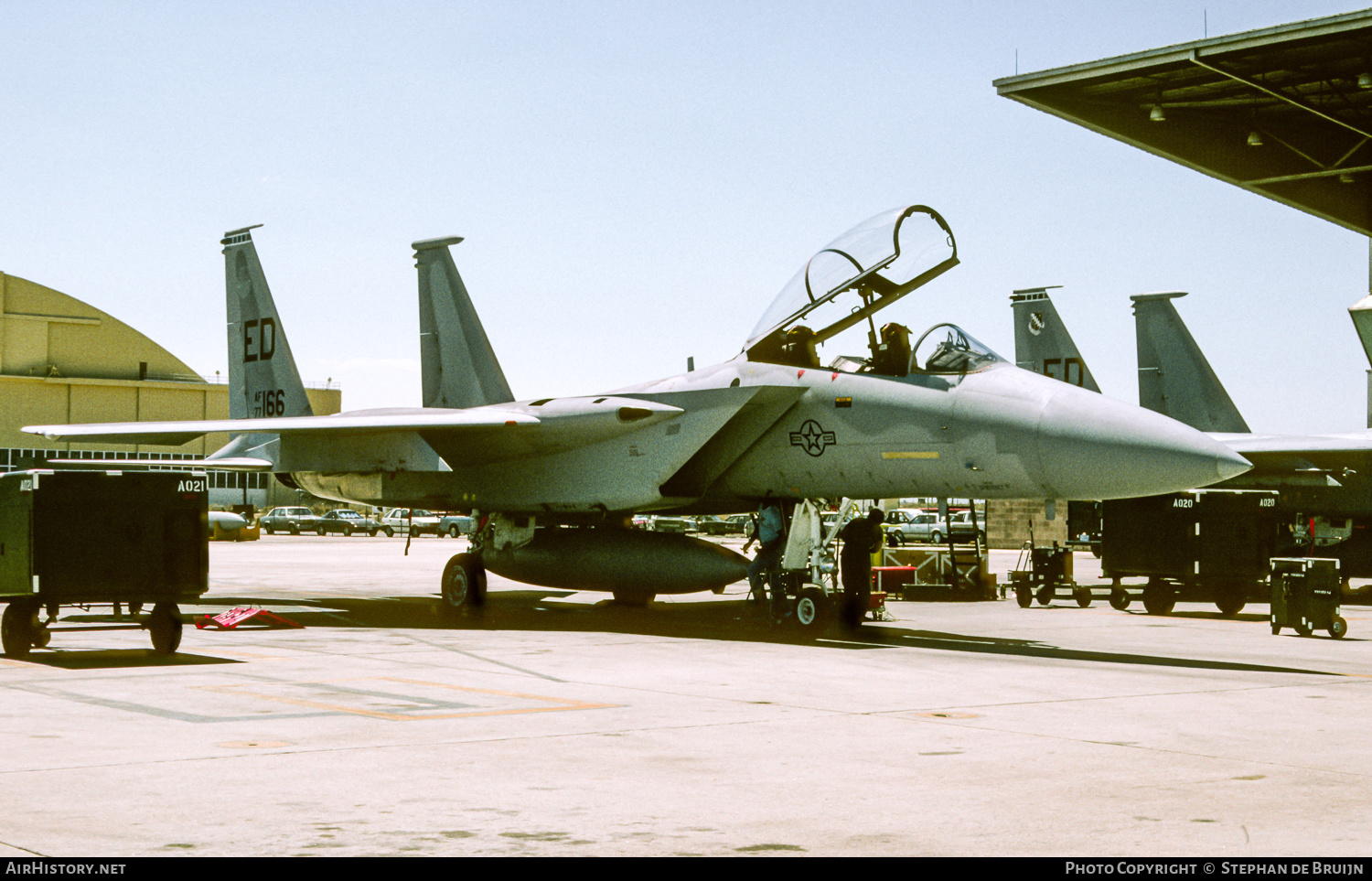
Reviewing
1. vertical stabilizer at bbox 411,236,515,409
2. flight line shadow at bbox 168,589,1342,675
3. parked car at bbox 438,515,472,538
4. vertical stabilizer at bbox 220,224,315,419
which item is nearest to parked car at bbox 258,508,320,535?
parked car at bbox 438,515,472,538

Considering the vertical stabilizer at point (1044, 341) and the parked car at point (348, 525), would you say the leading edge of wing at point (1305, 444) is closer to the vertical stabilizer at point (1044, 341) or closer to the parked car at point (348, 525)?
the vertical stabilizer at point (1044, 341)

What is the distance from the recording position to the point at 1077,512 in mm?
22000

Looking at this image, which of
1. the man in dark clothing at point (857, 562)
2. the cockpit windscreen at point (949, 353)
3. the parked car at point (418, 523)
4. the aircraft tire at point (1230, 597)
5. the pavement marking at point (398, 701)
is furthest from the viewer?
the parked car at point (418, 523)

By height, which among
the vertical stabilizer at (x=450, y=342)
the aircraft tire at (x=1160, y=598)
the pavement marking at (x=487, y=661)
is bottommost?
the aircraft tire at (x=1160, y=598)

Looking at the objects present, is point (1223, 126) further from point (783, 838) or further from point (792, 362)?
point (783, 838)

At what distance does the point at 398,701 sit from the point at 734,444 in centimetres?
627

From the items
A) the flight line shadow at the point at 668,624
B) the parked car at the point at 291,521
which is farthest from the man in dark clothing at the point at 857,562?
the parked car at the point at 291,521

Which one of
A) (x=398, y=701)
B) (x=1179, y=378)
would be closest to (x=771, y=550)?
(x=398, y=701)

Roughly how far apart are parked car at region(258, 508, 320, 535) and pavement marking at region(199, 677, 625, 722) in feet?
159

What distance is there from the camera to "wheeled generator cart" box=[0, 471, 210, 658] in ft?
32.8

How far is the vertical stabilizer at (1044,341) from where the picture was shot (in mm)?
24672

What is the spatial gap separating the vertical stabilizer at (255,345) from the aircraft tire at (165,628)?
8.67 metres

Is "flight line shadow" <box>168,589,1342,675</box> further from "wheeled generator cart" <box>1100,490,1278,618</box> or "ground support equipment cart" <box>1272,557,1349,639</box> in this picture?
"wheeled generator cart" <box>1100,490,1278,618</box>
